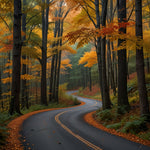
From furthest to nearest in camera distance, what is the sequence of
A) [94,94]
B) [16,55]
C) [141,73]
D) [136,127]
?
[94,94], [16,55], [141,73], [136,127]

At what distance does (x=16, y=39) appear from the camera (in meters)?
10.2

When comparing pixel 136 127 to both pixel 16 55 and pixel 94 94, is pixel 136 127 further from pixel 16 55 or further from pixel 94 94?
pixel 94 94

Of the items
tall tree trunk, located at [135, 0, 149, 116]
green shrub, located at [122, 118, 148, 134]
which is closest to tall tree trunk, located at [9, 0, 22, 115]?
green shrub, located at [122, 118, 148, 134]

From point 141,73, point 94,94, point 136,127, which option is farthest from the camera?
point 94,94

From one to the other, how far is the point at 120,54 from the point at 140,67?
278 centimetres

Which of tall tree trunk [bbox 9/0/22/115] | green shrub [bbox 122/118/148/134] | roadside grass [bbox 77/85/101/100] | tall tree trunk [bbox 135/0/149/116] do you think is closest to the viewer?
green shrub [bbox 122/118/148/134]

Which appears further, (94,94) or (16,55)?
(94,94)

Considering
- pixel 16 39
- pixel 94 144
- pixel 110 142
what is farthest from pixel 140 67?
pixel 16 39

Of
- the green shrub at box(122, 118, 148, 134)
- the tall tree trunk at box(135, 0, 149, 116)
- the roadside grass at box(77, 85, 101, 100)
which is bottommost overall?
the roadside grass at box(77, 85, 101, 100)

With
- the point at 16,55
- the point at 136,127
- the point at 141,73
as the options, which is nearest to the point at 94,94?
the point at 16,55

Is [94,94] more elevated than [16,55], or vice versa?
[16,55]

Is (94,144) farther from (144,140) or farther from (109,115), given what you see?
(109,115)

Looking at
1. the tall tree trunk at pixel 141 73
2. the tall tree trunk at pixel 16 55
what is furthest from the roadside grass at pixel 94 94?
the tall tree trunk at pixel 141 73

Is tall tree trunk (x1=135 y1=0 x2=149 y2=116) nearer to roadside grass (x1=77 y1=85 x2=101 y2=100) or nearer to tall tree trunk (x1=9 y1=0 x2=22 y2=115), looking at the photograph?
tall tree trunk (x1=9 y1=0 x2=22 y2=115)
